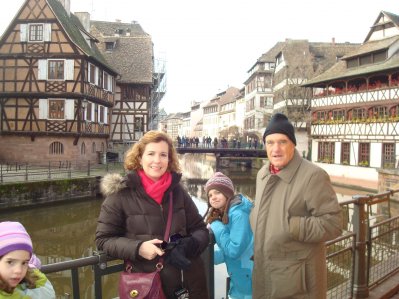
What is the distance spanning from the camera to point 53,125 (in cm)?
2873

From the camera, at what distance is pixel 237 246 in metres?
3.02

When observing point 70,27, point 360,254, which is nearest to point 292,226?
point 360,254

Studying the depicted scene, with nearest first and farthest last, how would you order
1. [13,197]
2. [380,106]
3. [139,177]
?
1. [139,177]
2. [13,197]
3. [380,106]

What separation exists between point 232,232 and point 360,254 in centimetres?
210

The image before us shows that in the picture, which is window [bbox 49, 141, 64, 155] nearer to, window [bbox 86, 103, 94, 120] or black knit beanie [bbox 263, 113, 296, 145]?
window [bbox 86, 103, 94, 120]

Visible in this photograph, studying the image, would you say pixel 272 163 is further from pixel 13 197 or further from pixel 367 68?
pixel 367 68

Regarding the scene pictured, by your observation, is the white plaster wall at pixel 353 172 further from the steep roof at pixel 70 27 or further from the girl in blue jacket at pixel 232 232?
the girl in blue jacket at pixel 232 232

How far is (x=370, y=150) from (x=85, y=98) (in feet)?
68.7

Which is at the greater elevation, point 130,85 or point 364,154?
point 130,85

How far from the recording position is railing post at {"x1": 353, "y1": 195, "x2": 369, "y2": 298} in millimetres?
4375

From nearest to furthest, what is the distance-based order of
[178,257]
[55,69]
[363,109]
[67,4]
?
1. [178,257]
2. [55,69]
3. [363,109]
4. [67,4]

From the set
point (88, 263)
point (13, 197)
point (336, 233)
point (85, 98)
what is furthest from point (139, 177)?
point (85, 98)

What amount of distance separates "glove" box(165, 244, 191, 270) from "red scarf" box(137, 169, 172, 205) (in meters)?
0.35

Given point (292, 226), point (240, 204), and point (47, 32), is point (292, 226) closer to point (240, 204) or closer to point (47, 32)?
point (240, 204)
